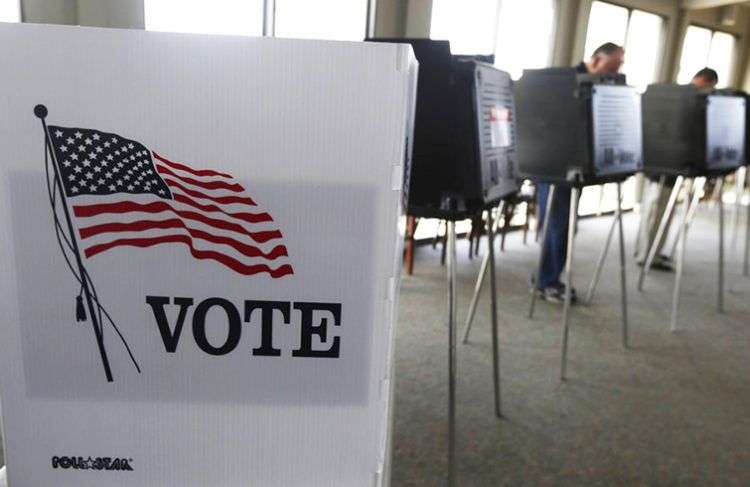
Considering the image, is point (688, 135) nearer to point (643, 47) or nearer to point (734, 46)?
point (643, 47)

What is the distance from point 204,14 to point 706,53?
7.22m

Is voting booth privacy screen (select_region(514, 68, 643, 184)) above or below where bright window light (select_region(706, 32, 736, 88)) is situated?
below

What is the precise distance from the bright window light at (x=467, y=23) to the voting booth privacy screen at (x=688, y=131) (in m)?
1.78

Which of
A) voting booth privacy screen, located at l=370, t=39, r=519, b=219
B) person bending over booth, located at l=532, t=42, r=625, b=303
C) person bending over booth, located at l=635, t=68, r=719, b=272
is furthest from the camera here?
person bending over booth, located at l=635, t=68, r=719, b=272

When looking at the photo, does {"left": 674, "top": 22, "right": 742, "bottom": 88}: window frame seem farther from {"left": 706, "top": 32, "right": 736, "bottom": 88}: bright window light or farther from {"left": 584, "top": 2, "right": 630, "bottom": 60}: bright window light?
{"left": 584, "top": 2, "right": 630, "bottom": 60}: bright window light

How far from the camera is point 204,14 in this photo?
320 centimetres

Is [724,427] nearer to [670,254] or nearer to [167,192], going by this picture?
[167,192]

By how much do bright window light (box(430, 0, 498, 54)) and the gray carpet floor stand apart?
2.08m

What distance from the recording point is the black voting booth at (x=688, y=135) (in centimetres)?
278

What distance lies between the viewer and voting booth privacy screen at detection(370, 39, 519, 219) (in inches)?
48.5

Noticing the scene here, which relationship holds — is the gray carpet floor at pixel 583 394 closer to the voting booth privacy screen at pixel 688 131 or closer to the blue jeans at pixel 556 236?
the blue jeans at pixel 556 236

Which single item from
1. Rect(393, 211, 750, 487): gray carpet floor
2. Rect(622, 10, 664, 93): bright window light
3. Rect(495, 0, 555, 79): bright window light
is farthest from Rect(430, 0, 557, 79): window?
Rect(393, 211, 750, 487): gray carpet floor

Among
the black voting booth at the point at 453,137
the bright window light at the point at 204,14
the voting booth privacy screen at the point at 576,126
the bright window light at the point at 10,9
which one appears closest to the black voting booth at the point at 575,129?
the voting booth privacy screen at the point at 576,126

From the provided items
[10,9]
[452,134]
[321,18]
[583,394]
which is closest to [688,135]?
[583,394]
